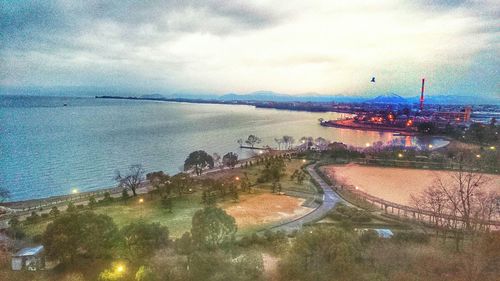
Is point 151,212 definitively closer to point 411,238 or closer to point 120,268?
point 120,268

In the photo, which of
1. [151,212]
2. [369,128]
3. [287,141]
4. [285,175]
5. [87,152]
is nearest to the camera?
[151,212]

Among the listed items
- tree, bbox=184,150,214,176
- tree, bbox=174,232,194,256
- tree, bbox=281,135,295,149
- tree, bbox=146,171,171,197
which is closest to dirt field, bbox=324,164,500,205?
tree, bbox=184,150,214,176

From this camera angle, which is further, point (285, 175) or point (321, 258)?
point (285, 175)

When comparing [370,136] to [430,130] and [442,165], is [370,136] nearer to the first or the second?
[430,130]

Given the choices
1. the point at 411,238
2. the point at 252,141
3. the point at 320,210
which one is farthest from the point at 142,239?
the point at 252,141

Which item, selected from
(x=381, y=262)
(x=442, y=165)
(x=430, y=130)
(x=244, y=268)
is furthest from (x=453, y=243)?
(x=430, y=130)

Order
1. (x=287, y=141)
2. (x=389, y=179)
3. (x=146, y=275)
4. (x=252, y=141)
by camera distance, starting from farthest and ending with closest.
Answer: (x=287, y=141)
(x=252, y=141)
(x=389, y=179)
(x=146, y=275)

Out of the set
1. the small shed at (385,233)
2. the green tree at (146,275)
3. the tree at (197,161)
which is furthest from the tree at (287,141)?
the green tree at (146,275)

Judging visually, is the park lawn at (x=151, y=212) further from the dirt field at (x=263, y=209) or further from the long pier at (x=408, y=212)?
the long pier at (x=408, y=212)
